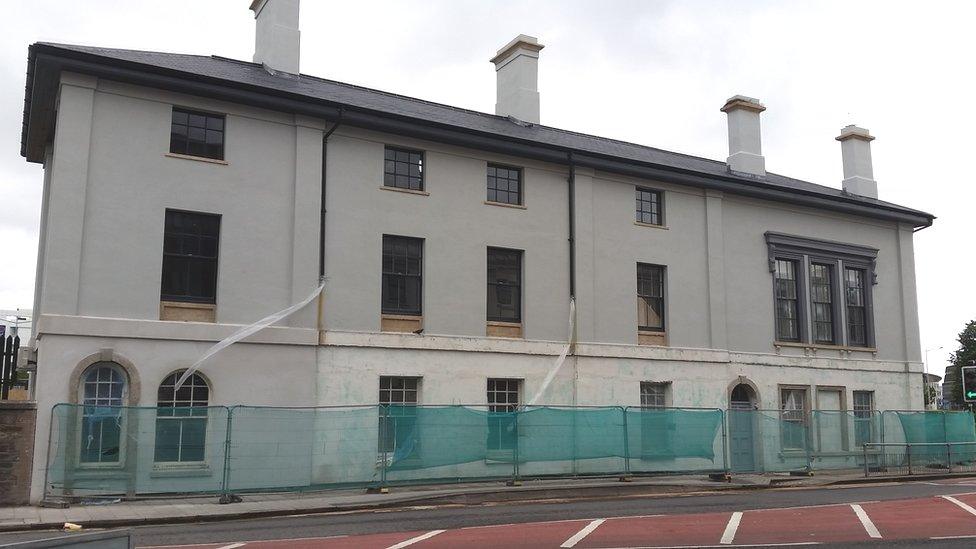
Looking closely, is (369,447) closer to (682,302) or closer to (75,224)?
(75,224)

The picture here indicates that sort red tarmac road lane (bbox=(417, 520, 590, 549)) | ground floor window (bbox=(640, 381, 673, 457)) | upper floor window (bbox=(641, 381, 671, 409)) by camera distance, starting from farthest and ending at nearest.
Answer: upper floor window (bbox=(641, 381, 671, 409))
ground floor window (bbox=(640, 381, 673, 457))
red tarmac road lane (bbox=(417, 520, 590, 549))

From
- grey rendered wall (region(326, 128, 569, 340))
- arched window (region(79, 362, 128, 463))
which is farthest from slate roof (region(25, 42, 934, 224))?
arched window (region(79, 362, 128, 463))

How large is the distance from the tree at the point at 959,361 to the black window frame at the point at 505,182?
4754cm

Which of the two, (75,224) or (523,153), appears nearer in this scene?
(75,224)

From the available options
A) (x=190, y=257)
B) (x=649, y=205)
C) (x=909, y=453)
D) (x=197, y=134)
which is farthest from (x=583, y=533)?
(x=909, y=453)

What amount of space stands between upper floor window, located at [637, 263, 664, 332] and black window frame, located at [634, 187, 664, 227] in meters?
1.43

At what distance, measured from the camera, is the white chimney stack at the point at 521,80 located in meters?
29.2

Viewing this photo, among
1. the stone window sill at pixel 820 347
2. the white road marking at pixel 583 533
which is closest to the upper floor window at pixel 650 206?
the stone window sill at pixel 820 347

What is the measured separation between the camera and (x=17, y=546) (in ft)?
17.7

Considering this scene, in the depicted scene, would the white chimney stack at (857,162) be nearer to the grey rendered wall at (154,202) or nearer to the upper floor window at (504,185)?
the upper floor window at (504,185)

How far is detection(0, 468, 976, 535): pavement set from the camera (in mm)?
15734

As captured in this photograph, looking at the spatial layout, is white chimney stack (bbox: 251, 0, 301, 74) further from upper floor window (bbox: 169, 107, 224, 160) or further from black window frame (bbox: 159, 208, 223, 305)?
black window frame (bbox: 159, 208, 223, 305)

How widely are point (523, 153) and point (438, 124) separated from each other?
2905 mm

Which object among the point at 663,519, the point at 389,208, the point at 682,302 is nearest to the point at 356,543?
the point at 663,519
